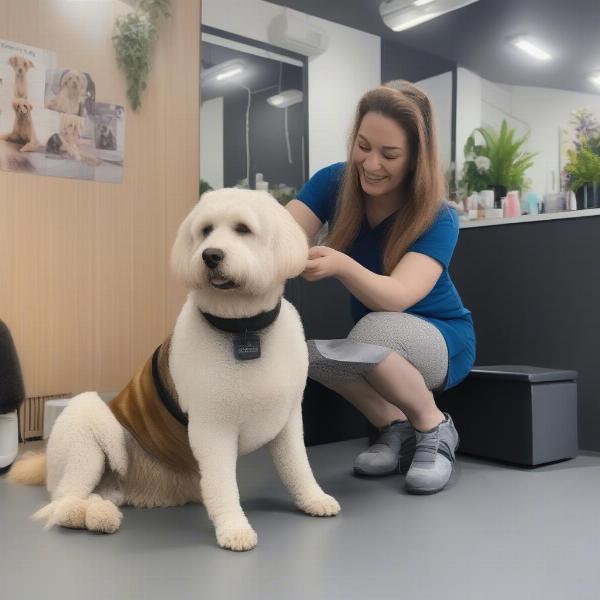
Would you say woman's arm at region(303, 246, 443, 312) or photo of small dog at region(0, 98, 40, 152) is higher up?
photo of small dog at region(0, 98, 40, 152)

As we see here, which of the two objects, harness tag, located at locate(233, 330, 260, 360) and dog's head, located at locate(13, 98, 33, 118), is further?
dog's head, located at locate(13, 98, 33, 118)

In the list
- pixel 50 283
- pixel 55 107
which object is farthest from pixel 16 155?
pixel 50 283

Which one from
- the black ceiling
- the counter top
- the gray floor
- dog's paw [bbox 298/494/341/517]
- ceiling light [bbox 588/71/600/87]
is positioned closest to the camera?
the gray floor

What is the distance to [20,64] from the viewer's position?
2.34 m

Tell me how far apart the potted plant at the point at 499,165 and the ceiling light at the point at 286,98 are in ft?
3.39

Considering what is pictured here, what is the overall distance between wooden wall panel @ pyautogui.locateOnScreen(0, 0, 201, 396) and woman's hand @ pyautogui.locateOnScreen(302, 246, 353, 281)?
1.41 m

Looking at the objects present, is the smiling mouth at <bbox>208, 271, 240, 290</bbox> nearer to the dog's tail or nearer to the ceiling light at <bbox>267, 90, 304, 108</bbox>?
the dog's tail

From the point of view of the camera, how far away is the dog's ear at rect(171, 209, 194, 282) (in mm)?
1132

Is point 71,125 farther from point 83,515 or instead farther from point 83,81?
point 83,515

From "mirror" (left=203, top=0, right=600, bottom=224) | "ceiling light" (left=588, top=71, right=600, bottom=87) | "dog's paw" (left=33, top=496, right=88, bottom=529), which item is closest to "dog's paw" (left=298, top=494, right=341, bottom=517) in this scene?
"dog's paw" (left=33, top=496, right=88, bottom=529)

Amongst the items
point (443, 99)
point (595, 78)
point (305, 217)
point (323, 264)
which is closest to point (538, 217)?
point (305, 217)

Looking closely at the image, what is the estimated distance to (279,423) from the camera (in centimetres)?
122

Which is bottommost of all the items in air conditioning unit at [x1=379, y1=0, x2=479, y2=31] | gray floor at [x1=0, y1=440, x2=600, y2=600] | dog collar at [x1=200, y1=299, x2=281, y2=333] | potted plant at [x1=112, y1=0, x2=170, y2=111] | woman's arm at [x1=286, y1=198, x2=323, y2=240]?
gray floor at [x1=0, y1=440, x2=600, y2=600]

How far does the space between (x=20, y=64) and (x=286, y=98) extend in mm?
1461
